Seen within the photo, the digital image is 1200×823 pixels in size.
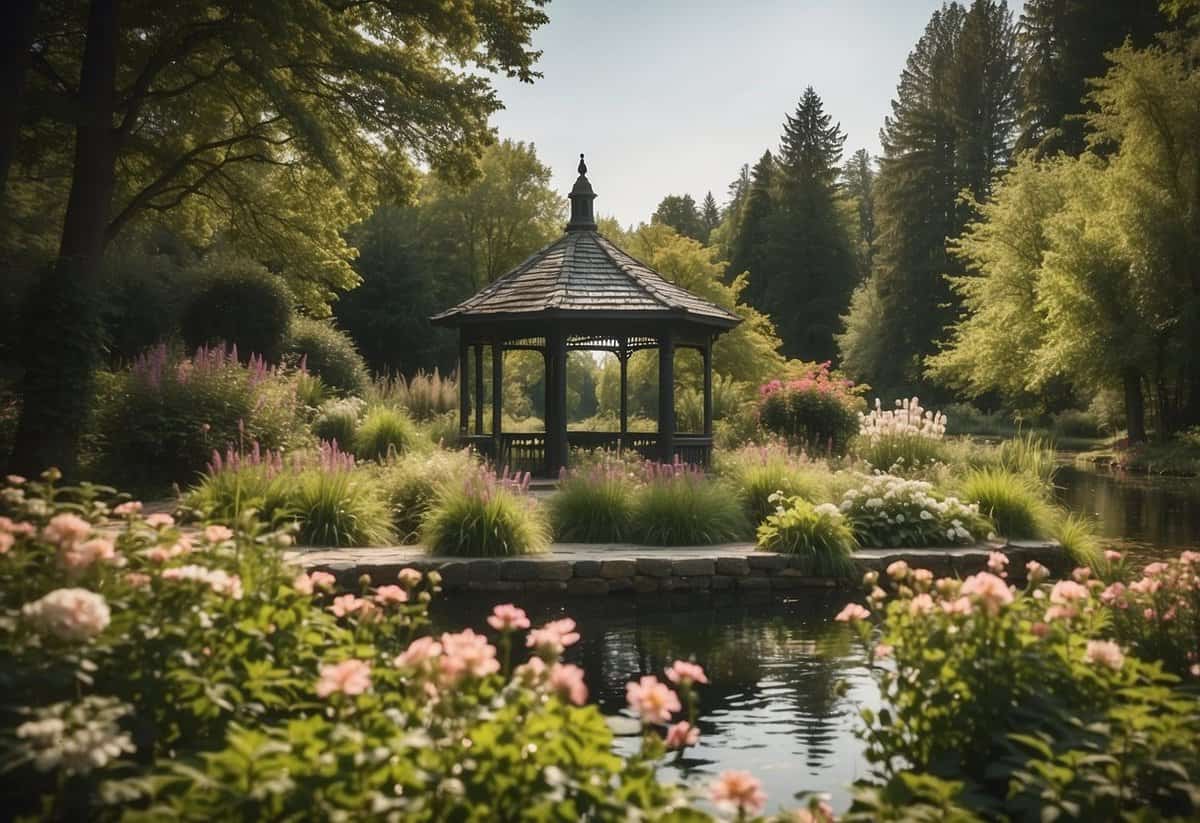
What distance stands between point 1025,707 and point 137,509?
316 cm

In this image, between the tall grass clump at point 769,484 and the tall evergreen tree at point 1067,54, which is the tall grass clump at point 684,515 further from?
the tall evergreen tree at point 1067,54

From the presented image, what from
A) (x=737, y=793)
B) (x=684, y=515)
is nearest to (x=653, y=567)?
(x=684, y=515)

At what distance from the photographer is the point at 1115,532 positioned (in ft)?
38.0

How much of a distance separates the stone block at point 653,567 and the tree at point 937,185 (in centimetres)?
3538

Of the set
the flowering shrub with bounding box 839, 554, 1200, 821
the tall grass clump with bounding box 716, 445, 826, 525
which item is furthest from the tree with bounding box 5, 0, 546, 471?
the flowering shrub with bounding box 839, 554, 1200, 821

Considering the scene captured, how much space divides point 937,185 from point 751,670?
4136 centimetres

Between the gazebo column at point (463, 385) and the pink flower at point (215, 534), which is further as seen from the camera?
the gazebo column at point (463, 385)

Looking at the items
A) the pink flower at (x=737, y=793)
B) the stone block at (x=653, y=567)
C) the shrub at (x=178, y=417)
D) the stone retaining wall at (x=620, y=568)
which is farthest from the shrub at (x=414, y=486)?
the pink flower at (x=737, y=793)

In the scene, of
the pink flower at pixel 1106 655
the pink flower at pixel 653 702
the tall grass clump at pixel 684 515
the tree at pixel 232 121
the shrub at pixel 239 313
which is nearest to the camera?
the pink flower at pixel 653 702

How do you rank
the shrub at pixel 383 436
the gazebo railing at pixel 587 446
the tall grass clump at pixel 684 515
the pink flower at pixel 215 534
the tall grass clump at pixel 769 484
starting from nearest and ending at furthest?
the pink flower at pixel 215 534 → the tall grass clump at pixel 684 515 → the tall grass clump at pixel 769 484 → the gazebo railing at pixel 587 446 → the shrub at pixel 383 436

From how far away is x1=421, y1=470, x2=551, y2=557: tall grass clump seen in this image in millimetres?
7926

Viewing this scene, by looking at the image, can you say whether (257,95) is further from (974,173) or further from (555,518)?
(974,173)

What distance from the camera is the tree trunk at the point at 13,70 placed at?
31.5 ft

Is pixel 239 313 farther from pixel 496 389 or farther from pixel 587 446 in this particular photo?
pixel 587 446
